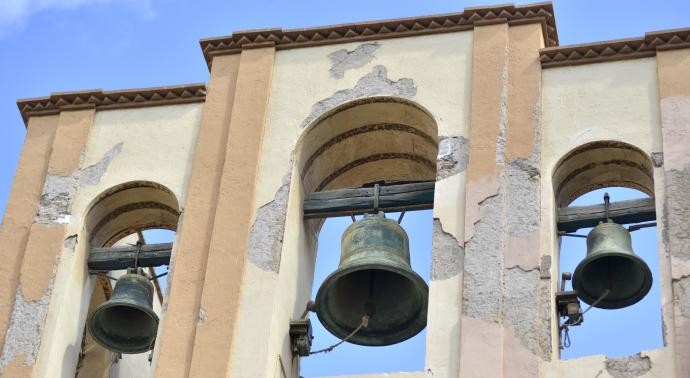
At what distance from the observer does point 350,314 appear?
14562 millimetres

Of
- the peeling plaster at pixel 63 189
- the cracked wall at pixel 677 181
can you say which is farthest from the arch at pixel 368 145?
the cracked wall at pixel 677 181

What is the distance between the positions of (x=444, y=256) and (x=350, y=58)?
2465 millimetres

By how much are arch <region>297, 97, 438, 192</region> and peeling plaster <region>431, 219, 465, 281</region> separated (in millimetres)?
1237

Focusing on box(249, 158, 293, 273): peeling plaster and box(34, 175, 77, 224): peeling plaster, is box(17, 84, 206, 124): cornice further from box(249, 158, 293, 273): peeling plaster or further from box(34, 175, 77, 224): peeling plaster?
box(249, 158, 293, 273): peeling plaster

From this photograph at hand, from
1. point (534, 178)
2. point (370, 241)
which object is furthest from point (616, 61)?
point (370, 241)

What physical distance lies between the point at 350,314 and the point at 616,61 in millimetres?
3007

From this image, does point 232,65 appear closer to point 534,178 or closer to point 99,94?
point 99,94

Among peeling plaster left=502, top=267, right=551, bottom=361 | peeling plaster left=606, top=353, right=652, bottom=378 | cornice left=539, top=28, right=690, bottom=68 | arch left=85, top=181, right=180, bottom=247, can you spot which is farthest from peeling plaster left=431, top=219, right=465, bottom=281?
arch left=85, top=181, right=180, bottom=247

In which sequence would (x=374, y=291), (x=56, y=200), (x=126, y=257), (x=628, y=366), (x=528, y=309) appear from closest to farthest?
1. (x=628, y=366)
2. (x=528, y=309)
3. (x=374, y=291)
4. (x=126, y=257)
5. (x=56, y=200)

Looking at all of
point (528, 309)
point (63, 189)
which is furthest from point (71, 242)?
point (528, 309)

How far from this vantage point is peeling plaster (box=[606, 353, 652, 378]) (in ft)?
43.1

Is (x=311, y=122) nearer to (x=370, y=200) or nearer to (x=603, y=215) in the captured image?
(x=370, y=200)

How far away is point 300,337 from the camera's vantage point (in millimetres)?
14352

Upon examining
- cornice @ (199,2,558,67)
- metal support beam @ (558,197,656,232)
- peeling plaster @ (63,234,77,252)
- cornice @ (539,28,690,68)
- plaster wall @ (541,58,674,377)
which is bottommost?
peeling plaster @ (63,234,77,252)
